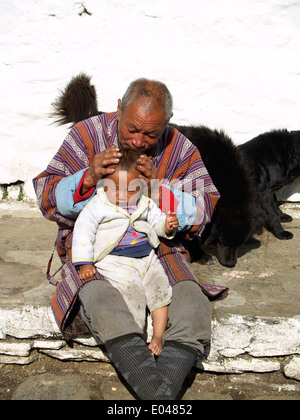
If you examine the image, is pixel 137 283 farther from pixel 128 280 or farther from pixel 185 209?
pixel 185 209

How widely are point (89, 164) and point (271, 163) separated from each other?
1.97 metres

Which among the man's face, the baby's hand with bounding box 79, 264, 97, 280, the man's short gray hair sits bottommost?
the baby's hand with bounding box 79, 264, 97, 280

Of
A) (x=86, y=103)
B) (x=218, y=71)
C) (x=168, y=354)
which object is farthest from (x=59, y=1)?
(x=168, y=354)

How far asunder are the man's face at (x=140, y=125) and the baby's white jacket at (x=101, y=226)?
0.29 metres

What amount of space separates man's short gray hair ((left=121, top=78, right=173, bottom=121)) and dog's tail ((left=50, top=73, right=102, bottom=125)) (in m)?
1.20

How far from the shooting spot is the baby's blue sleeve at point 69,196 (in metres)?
2.66

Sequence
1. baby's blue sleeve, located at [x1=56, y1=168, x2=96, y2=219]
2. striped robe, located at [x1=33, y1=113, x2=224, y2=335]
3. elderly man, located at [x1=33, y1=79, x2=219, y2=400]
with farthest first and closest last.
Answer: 1. striped robe, located at [x1=33, y1=113, x2=224, y2=335]
2. baby's blue sleeve, located at [x1=56, y1=168, x2=96, y2=219]
3. elderly man, located at [x1=33, y1=79, x2=219, y2=400]

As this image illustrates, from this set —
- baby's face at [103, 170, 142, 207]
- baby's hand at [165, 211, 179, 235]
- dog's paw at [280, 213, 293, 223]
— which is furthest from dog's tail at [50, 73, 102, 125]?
dog's paw at [280, 213, 293, 223]

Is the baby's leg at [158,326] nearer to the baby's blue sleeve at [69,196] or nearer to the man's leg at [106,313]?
the man's leg at [106,313]

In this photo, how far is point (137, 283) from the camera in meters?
2.58

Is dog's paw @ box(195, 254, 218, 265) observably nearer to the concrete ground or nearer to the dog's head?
the dog's head

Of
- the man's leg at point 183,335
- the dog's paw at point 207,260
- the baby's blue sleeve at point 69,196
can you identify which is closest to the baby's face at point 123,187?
the baby's blue sleeve at point 69,196

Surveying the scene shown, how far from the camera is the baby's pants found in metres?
2.54

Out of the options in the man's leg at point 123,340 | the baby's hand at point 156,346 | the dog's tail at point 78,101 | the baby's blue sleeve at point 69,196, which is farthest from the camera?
the dog's tail at point 78,101
